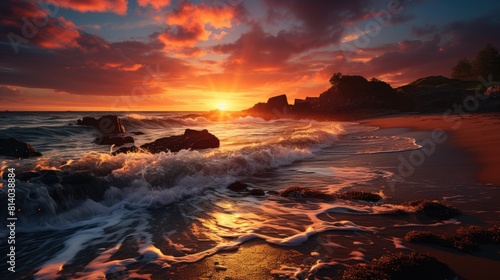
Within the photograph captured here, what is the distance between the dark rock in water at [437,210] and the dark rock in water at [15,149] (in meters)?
20.2

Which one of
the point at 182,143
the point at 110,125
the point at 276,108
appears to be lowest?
the point at 182,143

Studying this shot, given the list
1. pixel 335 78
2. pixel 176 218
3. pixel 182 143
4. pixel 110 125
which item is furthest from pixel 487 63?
pixel 176 218

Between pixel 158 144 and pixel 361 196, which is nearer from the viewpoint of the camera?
pixel 361 196

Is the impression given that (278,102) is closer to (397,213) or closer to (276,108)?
(276,108)

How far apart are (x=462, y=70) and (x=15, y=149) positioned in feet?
409

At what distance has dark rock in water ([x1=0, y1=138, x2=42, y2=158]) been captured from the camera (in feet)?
52.3

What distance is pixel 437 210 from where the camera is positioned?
6.68 m

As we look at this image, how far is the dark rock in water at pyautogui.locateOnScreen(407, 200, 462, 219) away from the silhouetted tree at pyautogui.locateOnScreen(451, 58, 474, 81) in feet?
378

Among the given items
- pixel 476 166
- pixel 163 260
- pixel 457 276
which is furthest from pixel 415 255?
pixel 476 166

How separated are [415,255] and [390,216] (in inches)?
97.4

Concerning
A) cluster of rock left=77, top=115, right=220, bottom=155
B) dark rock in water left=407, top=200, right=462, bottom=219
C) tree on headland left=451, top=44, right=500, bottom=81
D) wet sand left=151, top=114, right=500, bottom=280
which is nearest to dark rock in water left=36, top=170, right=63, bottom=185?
wet sand left=151, top=114, right=500, bottom=280

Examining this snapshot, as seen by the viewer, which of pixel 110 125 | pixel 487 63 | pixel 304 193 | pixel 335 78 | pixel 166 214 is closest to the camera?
pixel 166 214

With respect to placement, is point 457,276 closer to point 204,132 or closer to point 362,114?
point 204,132

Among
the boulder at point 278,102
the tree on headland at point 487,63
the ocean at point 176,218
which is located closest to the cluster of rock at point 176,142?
the ocean at point 176,218
